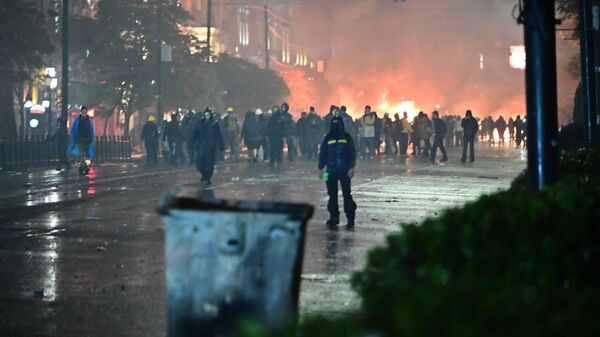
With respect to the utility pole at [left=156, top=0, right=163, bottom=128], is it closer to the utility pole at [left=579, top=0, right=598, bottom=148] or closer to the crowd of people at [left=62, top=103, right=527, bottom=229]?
the crowd of people at [left=62, top=103, right=527, bottom=229]

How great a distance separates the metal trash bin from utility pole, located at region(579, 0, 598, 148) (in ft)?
50.8

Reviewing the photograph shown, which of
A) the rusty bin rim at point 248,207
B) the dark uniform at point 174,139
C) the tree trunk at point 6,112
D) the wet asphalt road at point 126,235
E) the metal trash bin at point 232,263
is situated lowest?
the wet asphalt road at point 126,235

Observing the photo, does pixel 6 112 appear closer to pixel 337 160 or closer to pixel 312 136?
pixel 312 136

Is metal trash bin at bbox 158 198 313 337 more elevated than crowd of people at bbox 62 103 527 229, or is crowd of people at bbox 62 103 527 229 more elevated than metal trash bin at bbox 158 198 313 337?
crowd of people at bbox 62 103 527 229

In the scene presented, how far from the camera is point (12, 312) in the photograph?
8.40 metres

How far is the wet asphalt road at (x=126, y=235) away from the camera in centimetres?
845

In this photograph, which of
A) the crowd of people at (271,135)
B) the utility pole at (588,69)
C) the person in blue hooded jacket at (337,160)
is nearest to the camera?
the person in blue hooded jacket at (337,160)

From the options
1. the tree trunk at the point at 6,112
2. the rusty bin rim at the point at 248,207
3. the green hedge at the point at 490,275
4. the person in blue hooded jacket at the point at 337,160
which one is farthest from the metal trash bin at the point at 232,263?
the tree trunk at the point at 6,112

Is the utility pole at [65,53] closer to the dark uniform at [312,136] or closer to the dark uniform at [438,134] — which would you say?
the dark uniform at [312,136]

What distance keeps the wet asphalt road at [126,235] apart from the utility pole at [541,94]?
1781 millimetres

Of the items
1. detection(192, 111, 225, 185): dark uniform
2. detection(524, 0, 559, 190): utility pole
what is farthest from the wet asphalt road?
detection(524, 0, 559, 190): utility pole

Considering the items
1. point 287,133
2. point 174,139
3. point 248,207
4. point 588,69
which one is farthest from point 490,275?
point 287,133

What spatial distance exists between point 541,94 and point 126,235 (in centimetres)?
704

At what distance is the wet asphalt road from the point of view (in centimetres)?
845
